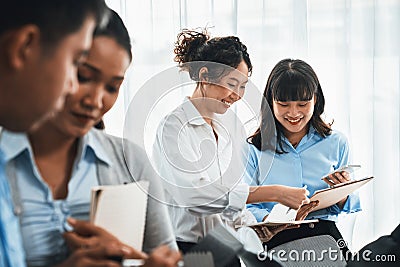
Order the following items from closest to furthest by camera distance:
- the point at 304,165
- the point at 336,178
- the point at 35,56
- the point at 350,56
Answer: the point at 35,56 < the point at 336,178 < the point at 304,165 < the point at 350,56

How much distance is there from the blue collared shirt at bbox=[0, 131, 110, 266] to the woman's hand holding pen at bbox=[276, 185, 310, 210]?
3.42 ft

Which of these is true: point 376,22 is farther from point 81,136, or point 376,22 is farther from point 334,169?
point 81,136

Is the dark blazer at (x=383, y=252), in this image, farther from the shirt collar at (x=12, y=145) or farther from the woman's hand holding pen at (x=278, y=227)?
the shirt collar at (x=12, y=145)

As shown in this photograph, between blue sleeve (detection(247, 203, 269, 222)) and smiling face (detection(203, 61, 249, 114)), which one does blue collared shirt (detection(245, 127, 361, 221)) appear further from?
smiling face (detection(203, 61, 249, 114))

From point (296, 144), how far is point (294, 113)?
0.13 m

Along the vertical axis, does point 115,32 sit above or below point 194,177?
above

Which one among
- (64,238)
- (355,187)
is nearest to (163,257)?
(64,238)

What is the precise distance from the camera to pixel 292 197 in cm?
201

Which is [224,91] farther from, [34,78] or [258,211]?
[34,78]

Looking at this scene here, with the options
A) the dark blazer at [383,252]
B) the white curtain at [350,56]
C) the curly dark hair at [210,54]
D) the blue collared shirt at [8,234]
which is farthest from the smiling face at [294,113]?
the blue collared shirt at [8,234]

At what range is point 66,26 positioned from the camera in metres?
0.87

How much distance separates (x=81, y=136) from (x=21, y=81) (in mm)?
276

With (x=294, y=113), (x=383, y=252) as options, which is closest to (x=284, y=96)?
(x=294, y=113)

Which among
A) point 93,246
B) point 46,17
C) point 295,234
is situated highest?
point 46,17
